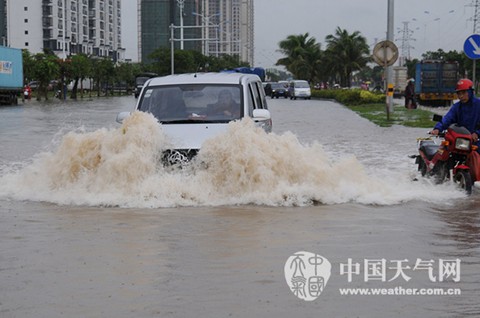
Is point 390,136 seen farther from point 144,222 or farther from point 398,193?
point 144,222

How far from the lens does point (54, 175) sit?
446 inches

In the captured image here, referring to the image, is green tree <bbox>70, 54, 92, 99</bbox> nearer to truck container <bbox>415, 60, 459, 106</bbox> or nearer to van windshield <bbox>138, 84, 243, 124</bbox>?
truck container <bbox>415, 60, 459, 106</bbox>

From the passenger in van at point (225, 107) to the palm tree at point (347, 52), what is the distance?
82907 millimetres

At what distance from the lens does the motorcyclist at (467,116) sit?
11203 mm

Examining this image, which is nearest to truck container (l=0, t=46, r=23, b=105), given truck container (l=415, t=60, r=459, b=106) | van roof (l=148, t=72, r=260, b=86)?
truck container (l=415, t=60, r=459, b=106)

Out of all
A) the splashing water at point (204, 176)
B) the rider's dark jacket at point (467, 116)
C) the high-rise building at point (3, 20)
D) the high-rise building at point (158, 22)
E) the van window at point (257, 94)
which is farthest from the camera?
the high-rise building at point (158, 22)

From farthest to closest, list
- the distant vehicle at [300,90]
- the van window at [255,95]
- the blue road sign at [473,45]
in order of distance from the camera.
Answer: the distant vehicle at [300,90] < the blue road sign at [473,45] < the van window at [255,95]

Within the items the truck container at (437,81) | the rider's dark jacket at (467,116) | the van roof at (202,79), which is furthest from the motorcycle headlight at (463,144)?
the truck container at (437,81)

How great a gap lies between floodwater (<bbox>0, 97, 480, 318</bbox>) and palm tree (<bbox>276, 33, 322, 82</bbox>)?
93.5 m

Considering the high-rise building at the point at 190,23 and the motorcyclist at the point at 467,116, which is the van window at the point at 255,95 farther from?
the high-rise building at the point at 190,23

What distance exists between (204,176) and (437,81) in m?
42.3

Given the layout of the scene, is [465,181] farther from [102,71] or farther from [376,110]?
[102,71]

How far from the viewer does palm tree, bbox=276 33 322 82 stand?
107 m

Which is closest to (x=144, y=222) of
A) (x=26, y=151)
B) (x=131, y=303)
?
(x=131, y=303)
